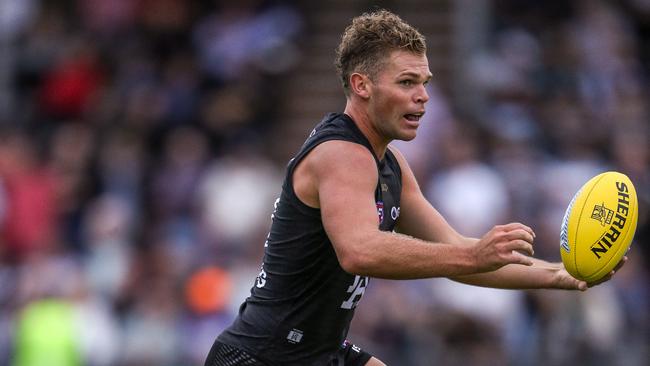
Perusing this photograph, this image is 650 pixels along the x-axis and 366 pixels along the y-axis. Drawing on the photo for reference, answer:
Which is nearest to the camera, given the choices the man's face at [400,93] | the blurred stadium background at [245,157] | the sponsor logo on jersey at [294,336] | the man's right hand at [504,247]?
the man's right hand at [504,247]

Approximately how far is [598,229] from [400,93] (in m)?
1.18

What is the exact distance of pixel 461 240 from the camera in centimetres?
691

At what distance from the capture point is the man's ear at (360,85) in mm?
6367

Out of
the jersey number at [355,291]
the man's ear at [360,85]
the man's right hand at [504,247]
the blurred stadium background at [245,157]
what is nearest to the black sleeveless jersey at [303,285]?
the jersey number at [355,291]

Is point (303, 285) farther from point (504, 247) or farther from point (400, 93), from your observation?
point (504, 247)

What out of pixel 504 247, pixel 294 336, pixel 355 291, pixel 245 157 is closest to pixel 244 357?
pixel 294 336

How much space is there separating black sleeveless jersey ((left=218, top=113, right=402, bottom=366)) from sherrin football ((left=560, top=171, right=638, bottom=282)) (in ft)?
2.90

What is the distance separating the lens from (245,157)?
1345cm

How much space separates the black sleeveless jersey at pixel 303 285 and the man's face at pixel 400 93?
0.16 metres

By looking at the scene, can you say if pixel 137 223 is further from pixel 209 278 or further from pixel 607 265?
pixel 607 265

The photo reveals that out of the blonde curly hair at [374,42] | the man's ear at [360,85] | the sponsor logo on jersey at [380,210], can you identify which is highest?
the blonde curly hair at [374,42]

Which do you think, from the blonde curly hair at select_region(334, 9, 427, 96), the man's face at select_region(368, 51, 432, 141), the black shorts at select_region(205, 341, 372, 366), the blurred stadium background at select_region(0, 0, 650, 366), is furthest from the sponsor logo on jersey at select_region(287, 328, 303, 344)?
the blurred stadium background at select_region(0, 0, 650, 366)

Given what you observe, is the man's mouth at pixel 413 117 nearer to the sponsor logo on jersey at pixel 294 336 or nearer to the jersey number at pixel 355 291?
the jersey number at pixel 355 291

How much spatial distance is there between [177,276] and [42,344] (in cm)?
137
